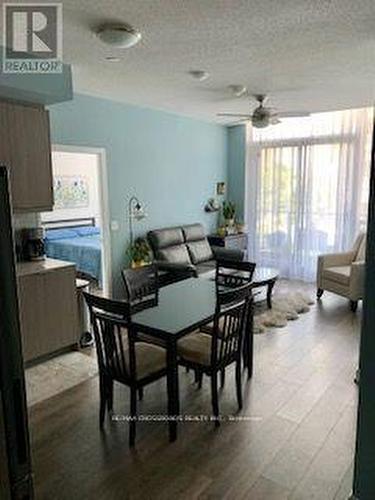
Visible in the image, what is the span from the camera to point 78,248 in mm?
6156

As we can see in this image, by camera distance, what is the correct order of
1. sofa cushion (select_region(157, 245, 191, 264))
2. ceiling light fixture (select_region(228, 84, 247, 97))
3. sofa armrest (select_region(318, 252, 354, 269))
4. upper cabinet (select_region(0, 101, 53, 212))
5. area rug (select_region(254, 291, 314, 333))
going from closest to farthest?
upper cabinet (select_region(0, 101, 53, 212))
ceiling light fixture (select_region(228, 84, 247, 97))
area rug (select_region(254, 291, 314, 333))
sofa armrest (select_region(318, 252, 354, 269))
sofa cushion (select_region(157, 245, 191, 264))

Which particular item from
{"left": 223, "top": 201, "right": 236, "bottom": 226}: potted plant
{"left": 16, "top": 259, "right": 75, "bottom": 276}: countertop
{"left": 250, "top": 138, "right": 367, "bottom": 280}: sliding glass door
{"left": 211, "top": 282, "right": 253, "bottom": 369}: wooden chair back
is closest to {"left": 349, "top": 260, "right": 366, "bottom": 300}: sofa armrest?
{"left": 250, "top": 138, "right": 367, "bottom": 280}: sliding glass door

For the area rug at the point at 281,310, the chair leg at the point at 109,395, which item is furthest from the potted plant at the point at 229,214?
the chair leg at the point at 109,395

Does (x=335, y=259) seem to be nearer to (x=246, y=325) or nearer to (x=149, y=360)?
(x=246, y=325)

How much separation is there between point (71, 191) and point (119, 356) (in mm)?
5805

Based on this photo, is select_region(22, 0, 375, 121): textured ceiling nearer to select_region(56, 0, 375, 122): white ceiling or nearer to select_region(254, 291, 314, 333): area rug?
select_region(56, 0, 375, 122): white ceiling

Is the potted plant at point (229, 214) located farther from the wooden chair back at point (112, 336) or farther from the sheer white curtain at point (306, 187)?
the wooden chair back at point (112, 336)

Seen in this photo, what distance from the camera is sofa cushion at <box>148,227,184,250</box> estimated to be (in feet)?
18.2

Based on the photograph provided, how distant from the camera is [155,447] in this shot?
2.48 m

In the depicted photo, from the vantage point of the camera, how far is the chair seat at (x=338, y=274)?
16.5 feet

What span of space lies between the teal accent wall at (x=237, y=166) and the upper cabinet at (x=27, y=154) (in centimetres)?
431

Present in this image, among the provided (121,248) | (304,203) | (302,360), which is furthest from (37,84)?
(304,203)

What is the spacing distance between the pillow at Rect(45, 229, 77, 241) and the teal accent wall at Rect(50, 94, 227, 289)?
2.13 m

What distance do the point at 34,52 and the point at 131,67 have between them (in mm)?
828
